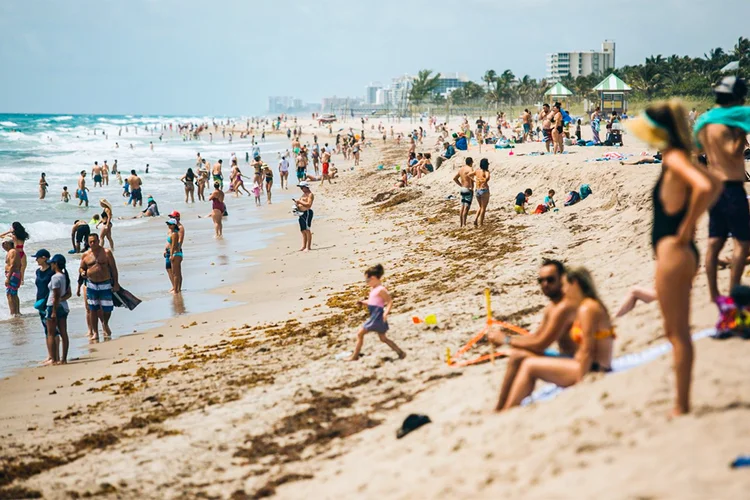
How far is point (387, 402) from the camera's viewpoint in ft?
22.6

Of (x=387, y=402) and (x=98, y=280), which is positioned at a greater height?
(x=98, y=280)

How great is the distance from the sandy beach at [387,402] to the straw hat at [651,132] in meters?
1.42

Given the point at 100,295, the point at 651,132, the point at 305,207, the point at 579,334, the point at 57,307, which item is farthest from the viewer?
the point at 305,207

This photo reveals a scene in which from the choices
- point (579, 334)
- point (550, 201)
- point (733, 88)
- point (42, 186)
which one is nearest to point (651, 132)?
point (579, 334)

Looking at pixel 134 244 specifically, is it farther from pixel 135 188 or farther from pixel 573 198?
pixel 573 198

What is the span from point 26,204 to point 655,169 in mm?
26190

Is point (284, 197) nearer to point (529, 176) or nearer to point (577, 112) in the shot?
point (529, 176)

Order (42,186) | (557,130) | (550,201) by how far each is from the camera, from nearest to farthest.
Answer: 1. (550,201)
2. (557,130)
3. (42,186)

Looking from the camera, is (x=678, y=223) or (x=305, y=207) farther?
(x=305, y=207)

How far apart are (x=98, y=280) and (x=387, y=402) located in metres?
5.76

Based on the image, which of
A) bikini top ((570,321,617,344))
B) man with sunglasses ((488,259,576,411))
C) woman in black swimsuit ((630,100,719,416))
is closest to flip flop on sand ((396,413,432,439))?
man with sunglasses ((488,259,576,411))

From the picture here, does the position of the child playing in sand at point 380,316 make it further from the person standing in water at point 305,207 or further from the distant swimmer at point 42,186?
the distant swimmer at point 42,186

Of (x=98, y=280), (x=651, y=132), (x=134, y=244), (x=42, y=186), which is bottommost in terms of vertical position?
(x=134, y=244)

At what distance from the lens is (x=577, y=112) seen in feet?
219
